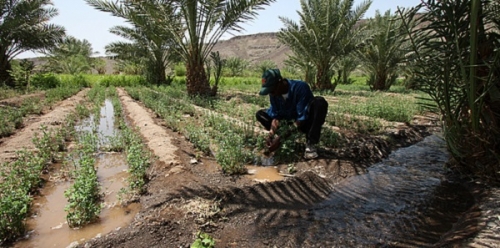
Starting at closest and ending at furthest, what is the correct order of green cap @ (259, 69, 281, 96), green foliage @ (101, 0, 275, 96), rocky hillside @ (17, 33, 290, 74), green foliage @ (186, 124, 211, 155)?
green cap @ (259, 69, 281, 96) < green foliage @ (186, 124, 211, 155) < green foliage @ (101, 0, 275, 96) < rocky hillside @ (17, 33, 290, 74)

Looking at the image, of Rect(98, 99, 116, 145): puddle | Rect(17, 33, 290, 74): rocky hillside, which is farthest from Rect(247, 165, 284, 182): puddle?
Rect(17, 33, 290, 74): rocky hillside

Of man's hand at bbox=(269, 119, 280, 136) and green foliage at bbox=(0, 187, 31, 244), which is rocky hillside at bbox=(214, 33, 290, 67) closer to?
man's hand at bbox=(269, 119, 280, 136)

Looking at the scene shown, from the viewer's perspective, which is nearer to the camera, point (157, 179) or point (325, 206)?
point (325, 206)

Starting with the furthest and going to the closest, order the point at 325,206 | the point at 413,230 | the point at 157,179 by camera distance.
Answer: the point at 157,179 < the point at 325,206 < the point at 413,230

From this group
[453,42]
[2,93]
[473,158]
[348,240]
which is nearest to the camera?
[348,240]

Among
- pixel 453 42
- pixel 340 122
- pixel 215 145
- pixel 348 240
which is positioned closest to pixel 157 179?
pixel 215 145

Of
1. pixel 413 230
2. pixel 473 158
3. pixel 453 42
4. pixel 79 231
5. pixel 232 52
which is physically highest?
pixel 232 52

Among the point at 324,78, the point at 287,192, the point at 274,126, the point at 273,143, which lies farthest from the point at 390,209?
the point at 324,78

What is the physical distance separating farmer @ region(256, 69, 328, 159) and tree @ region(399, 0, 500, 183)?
1.15 meters

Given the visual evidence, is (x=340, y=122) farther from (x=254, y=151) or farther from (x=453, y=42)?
(x=453, y=42)

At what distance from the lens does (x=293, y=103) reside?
3682 millimetres

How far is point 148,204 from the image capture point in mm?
2531

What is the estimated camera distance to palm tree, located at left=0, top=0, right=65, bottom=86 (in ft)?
35.9

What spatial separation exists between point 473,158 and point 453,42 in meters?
1.11
